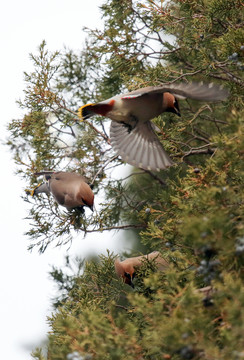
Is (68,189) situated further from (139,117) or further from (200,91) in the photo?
(200,91)

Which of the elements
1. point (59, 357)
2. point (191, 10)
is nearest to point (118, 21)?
point (191, 10)

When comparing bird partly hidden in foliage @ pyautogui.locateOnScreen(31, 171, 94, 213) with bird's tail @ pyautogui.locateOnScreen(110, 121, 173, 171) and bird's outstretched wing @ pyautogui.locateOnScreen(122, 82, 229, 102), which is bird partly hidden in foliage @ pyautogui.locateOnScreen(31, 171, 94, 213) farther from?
bird's outstretched wing @ pyautogui.locateOnScreen(122, 82, 229, 102)

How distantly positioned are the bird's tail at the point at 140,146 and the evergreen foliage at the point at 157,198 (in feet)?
0.41

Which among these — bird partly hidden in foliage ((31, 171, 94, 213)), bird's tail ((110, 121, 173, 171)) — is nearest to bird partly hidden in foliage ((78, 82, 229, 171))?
bird's tail ((110, 121, 173, 171))

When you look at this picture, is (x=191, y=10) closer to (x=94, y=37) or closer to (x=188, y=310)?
(x=94, y=37)

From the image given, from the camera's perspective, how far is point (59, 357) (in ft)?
10.4

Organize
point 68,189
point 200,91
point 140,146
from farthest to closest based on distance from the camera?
1. point 140,146
2. point 68,189
3. point 200,91

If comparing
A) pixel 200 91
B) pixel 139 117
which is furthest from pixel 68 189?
pixel 200 91

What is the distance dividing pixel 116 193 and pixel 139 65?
115 centimetres

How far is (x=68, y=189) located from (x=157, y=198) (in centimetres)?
72

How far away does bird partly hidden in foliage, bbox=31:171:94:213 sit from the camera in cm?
492

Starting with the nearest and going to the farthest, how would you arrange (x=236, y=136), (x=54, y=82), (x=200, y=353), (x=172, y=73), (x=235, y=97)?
(x=200, y=353)
(x=236, y=136)
(x=235, y=97)
(x=172, y=73)
(x=54, y=82)

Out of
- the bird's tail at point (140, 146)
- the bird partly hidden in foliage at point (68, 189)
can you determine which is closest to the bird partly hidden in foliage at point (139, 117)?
the bird's tail at point (140, 146)

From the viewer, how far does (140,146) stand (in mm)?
5098
